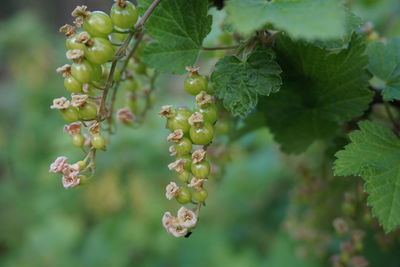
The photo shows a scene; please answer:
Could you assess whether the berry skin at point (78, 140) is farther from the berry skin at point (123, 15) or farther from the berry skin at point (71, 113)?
the berry skin at point (123, 15)

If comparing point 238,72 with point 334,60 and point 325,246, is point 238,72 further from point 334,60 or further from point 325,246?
point 325,246

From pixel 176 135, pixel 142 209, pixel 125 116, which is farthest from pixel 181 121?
pixel 142 209

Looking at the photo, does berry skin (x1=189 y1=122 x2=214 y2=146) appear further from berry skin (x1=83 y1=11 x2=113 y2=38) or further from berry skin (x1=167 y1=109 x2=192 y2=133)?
berry skin (x1=83 y1=11 x2=113 y2=38)

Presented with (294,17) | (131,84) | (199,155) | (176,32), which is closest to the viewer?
(294,17)

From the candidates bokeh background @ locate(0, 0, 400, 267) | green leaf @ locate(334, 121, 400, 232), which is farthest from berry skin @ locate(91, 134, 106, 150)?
bokeh background @ locate(0, 0, 400, 267)

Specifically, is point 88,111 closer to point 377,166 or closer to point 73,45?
point 73,45

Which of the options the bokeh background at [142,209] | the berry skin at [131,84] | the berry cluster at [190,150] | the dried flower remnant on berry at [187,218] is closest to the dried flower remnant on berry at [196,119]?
the berry cluster at [190,150]
